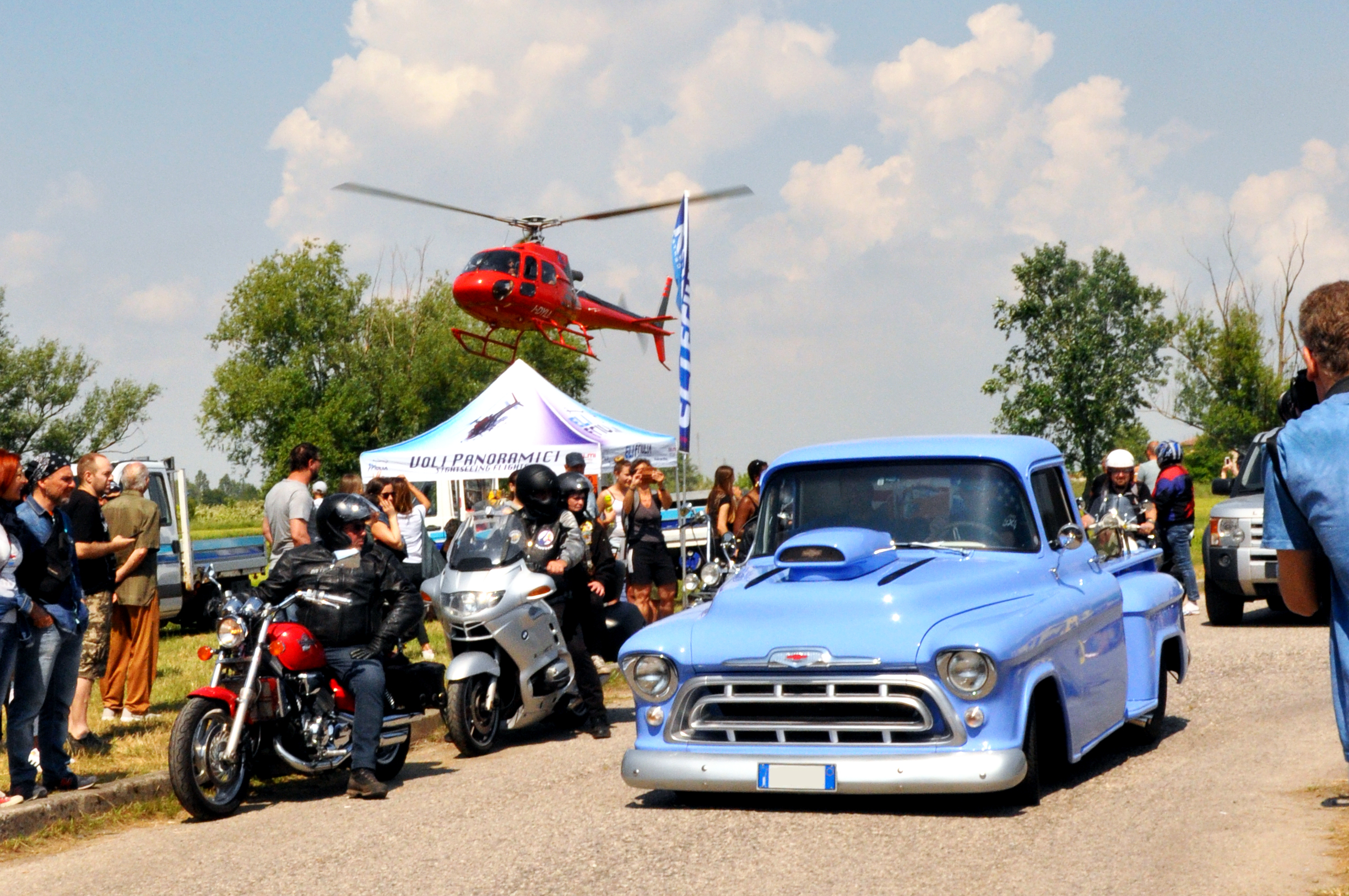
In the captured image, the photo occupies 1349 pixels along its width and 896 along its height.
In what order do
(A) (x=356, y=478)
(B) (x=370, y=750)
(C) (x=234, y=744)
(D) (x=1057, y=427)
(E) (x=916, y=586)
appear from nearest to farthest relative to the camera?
1. (E) (x=916, y=586)
2. (C) (x=234, y=744)
3. (B) (x=370, y=750)
4. (A) (x=356, y=478)
5. (D) (x=1057, y=427)

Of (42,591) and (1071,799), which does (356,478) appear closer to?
(42,591)

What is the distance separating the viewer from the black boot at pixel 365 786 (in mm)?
7816

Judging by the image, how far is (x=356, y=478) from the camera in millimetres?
14070

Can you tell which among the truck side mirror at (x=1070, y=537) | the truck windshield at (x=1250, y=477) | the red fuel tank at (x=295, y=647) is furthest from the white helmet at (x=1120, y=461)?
the red fuel tank at (x=295, y=647)

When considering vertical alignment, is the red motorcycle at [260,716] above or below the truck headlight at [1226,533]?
below

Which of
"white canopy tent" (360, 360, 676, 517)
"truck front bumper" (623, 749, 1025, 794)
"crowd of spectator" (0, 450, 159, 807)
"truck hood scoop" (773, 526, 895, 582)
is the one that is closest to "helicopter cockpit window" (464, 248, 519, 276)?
"white canopy tent" (360, 360, 676, 517)

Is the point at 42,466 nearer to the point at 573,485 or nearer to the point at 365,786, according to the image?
the point at 365,786

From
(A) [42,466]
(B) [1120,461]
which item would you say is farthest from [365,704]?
(B) [1120,461]

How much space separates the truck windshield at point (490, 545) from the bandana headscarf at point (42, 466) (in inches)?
98.2

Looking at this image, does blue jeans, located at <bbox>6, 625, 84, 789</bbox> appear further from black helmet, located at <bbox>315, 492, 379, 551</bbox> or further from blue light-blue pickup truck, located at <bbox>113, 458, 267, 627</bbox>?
blue light-blue pickup truck, located at <bbox>113, 458, 267, 627</bbox>

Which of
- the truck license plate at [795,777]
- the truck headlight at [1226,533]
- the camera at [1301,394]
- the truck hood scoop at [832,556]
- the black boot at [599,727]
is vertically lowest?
the black boot at [599,727]

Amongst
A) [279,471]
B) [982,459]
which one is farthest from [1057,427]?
[982,459]

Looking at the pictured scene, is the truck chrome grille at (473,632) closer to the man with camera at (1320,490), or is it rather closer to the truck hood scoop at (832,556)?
the truck hood scoop at (832,556)

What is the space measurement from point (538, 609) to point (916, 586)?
3.51 m
